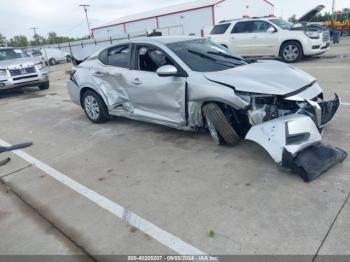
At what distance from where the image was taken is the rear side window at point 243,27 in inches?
495

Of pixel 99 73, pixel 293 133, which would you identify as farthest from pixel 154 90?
pixel 293 133

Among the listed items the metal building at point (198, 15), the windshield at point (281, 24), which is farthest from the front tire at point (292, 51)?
the metal building at point (198, 15)

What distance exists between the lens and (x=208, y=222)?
2838 mm

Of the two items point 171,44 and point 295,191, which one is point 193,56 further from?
point 295,191

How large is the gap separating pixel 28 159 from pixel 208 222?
3357 mm

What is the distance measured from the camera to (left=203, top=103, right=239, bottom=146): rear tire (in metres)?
4.12

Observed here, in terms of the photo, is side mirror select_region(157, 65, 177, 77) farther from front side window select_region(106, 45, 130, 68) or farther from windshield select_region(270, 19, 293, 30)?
windshield select_region(270, 19, 293, 30)

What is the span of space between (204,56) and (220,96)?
1.04 meters

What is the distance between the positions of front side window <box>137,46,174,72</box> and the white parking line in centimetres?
214

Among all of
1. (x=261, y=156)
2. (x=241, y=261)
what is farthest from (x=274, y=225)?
(x=261, y=156)

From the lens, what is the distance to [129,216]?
10.1 ft

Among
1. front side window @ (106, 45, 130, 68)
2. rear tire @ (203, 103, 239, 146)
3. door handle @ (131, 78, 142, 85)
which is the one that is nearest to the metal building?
front side window @ (106, 45, 130, 68)

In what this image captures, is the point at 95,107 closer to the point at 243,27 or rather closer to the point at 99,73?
the point at 99,73

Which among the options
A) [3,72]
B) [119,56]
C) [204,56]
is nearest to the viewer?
[204,56]
